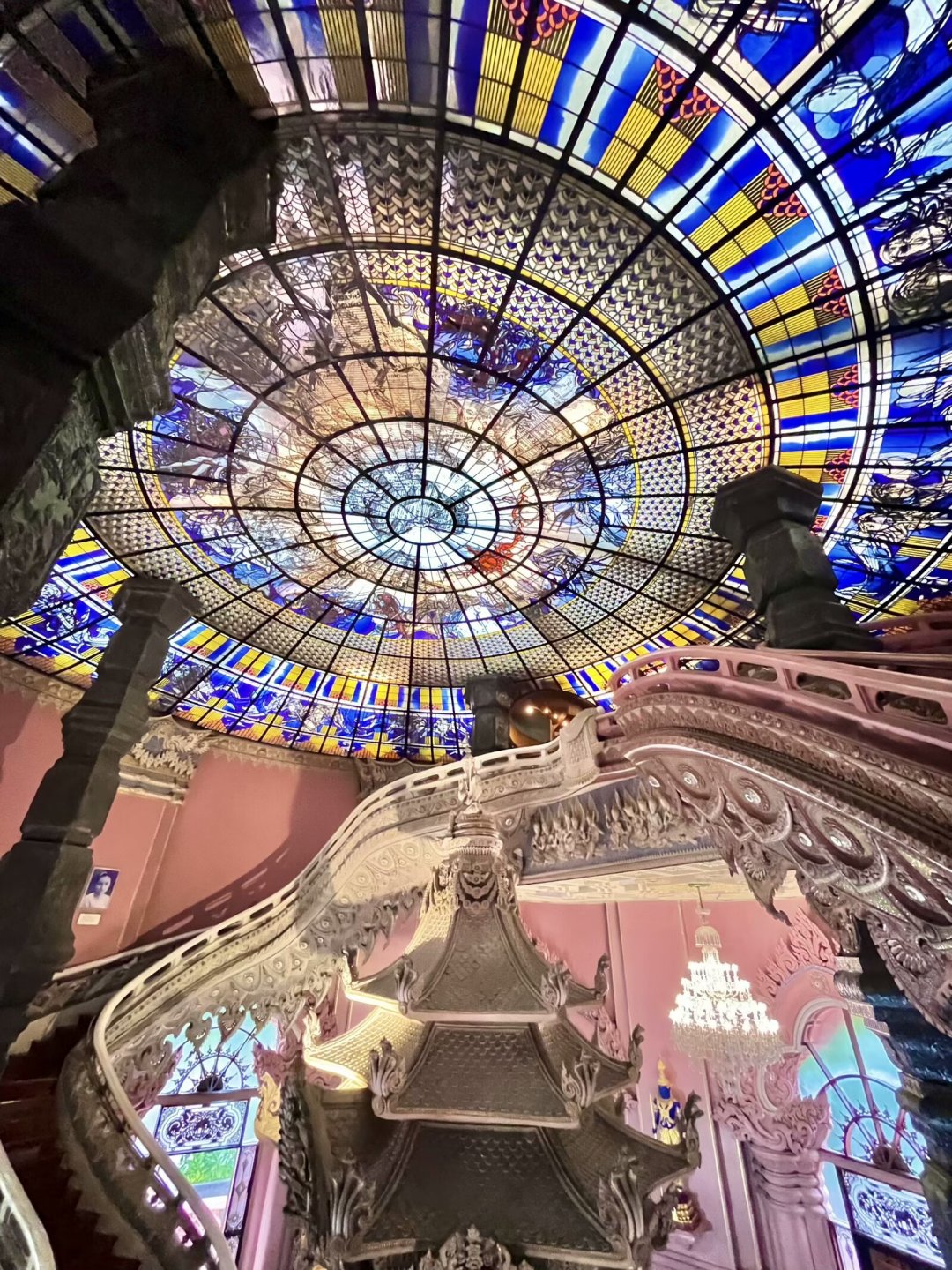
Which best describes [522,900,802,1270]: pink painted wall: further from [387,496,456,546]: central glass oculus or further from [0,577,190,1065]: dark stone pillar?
[0,577,190,1065]: dark stone pillar

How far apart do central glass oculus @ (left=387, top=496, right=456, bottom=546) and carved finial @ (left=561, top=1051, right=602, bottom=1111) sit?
23.2 feet

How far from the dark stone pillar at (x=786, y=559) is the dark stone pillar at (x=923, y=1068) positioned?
264 centimetres

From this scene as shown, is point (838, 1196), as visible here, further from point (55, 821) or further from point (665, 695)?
point (55, 821)

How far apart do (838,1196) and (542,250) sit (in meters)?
13.2

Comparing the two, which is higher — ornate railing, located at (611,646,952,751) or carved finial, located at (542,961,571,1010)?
ornate railing, located at (611,646,952,751)

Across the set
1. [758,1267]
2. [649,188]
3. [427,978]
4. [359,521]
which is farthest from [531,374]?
[758,1267]

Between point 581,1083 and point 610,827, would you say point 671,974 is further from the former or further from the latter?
point 581,1083

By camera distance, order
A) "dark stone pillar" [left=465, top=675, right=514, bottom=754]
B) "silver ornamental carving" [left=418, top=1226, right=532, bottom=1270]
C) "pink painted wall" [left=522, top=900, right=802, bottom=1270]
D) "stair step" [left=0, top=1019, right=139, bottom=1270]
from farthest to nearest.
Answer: "dark stone pillar" [left=465, top=675, right=514, bottom=754] → "pink painted wall" [left=522, top=900, right=802, bottom=1270] → "stair step" [left=0, top=1019, right=139, bottom=1270] → "silver ornamental carving" [left=418, top=1226, right=532, bottom=1270]

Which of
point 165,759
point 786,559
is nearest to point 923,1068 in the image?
point 786,559

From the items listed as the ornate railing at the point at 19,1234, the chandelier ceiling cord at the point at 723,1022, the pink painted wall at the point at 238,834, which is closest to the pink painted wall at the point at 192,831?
the pink painted wall at the point at 238,834

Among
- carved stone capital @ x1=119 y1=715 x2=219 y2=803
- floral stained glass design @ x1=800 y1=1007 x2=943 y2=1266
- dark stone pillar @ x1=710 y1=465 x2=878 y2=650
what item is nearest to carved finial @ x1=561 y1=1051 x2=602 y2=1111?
dark stone pillar @ x1=710 y1=465 x2=878 y2=650

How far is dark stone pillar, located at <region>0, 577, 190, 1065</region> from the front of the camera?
5707 millimetres

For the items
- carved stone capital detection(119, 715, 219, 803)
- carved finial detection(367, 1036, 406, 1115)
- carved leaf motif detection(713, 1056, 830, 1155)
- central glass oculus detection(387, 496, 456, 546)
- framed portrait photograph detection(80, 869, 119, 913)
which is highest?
central glass oculus detection(387, 496, 456, 546)

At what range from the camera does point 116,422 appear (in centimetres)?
364
